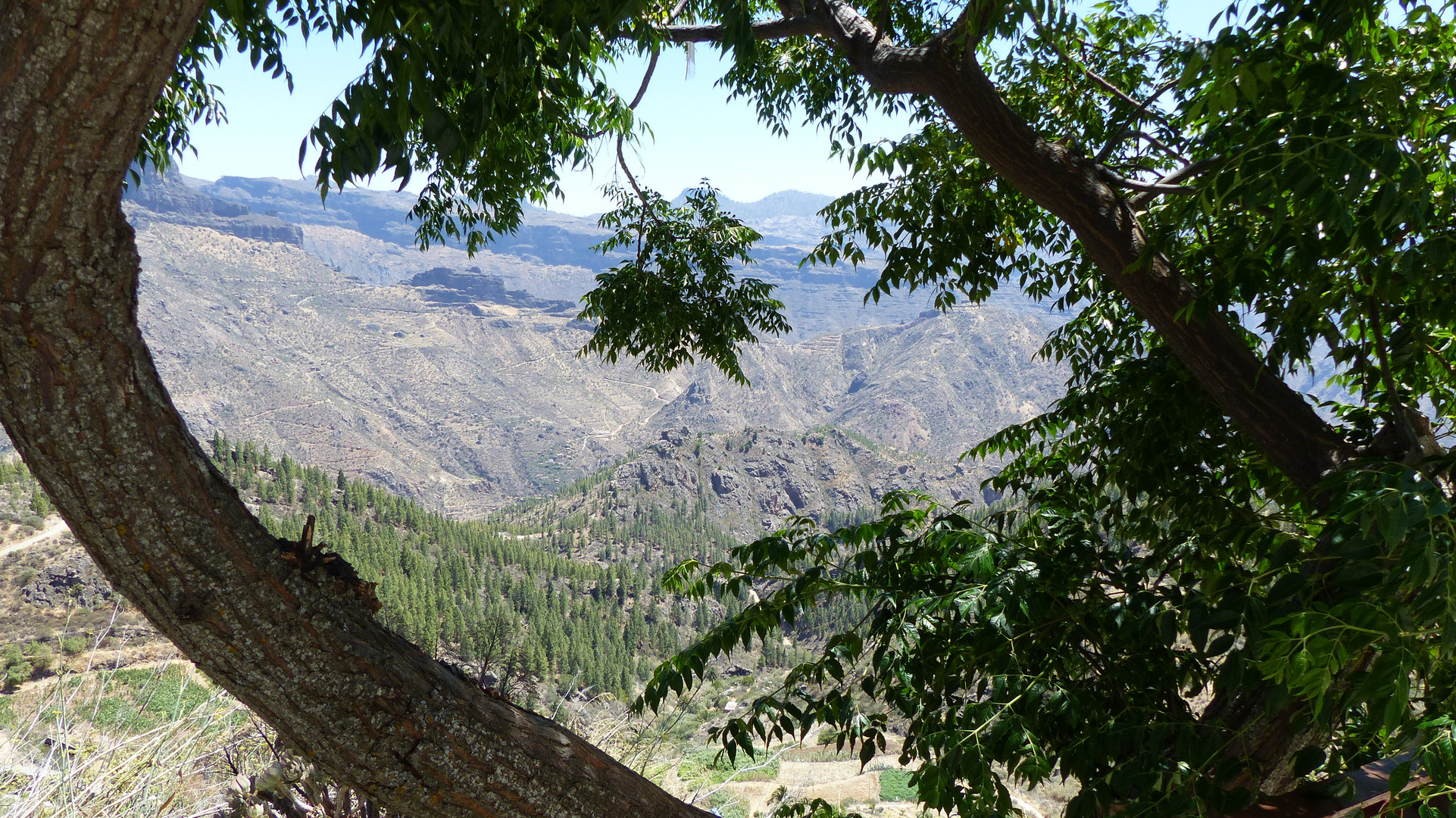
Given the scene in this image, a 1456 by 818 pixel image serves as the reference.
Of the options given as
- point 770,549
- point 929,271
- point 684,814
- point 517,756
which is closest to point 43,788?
point 517,756

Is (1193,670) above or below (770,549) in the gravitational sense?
above

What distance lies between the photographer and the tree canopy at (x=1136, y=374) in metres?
1.25

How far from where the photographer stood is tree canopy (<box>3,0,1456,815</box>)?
4.10ft

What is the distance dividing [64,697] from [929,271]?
3.44m

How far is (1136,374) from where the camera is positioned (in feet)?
8.48

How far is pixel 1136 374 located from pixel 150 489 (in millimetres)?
2645

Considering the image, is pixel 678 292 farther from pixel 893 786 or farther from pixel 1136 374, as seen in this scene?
pixel 893 786

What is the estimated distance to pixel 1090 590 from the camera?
7.04ft

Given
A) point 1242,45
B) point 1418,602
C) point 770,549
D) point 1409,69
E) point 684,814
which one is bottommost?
point 684,814

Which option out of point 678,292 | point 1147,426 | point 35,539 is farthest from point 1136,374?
point 35,539

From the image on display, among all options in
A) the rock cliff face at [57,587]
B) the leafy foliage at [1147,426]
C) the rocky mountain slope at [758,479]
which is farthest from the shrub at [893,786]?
the rocky mountain slope at [758,479]

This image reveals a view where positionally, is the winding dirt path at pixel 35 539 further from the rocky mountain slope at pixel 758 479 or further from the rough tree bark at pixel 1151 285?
the rough tree bark at pixel 1151 285

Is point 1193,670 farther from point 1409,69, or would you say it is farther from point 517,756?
point 517,756

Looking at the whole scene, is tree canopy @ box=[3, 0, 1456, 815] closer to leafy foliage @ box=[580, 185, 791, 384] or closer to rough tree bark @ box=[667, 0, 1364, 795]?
rough tree bark @ box=[667, 0, 1364, 795]
